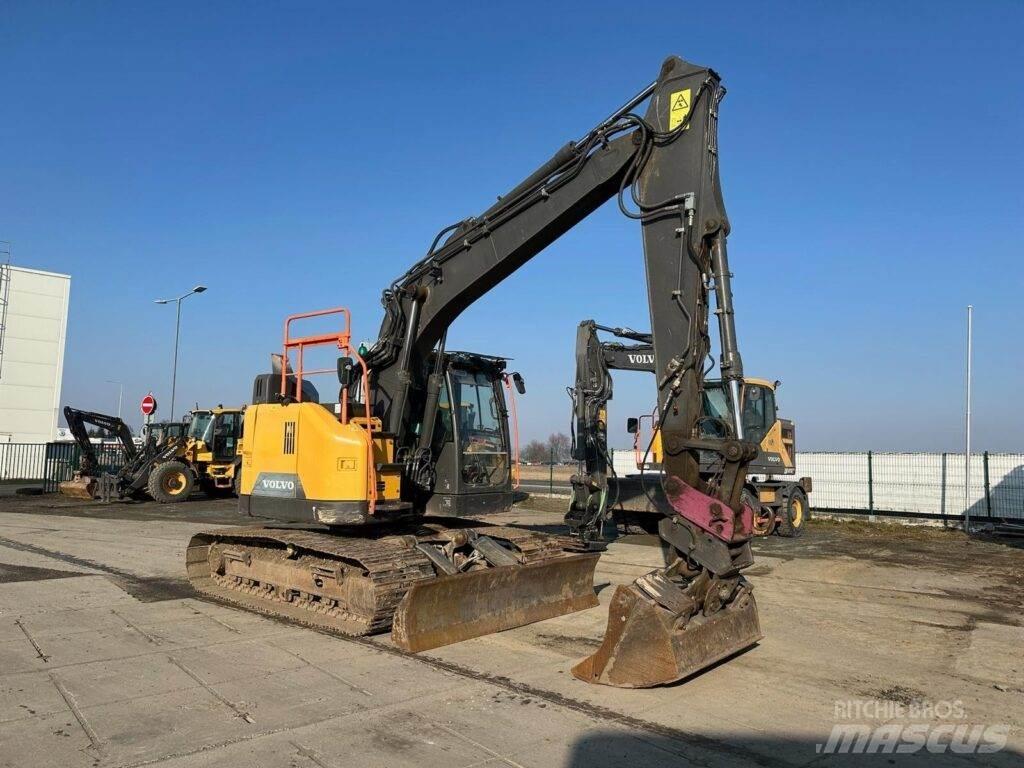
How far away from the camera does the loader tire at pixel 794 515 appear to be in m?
16.2

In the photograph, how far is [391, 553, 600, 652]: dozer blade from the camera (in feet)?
21.5

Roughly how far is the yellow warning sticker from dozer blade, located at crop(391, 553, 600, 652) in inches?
172

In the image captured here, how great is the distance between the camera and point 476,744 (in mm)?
4496

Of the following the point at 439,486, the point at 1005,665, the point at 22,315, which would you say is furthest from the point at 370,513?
the point at 22,315

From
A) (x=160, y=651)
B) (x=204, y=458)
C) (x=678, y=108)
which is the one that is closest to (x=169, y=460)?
(x=204, y=458)

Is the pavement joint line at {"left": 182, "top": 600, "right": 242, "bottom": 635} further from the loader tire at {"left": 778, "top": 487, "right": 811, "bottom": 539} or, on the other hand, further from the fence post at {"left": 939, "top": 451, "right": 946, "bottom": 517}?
the fence post at {"left": 939, "top": 451, "right": 946, "bottom": 517}

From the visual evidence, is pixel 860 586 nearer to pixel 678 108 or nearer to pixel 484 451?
pixel 484 451

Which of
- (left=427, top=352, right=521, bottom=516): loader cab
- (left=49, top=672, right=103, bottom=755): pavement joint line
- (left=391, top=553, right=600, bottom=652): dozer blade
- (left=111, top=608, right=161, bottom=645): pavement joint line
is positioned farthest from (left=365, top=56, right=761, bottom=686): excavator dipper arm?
(left=49, top=672, right=103, bottom=755): pavement joint line

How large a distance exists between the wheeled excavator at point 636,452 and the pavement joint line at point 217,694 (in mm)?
7932

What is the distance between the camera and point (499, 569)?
287 inches

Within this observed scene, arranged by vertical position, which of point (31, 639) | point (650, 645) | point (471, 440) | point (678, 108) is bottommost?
point (31, 639)

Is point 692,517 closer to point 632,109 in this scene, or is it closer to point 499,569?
point 499,569

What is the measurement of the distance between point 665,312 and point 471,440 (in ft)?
10.4

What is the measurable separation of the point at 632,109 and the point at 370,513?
4.61 m
